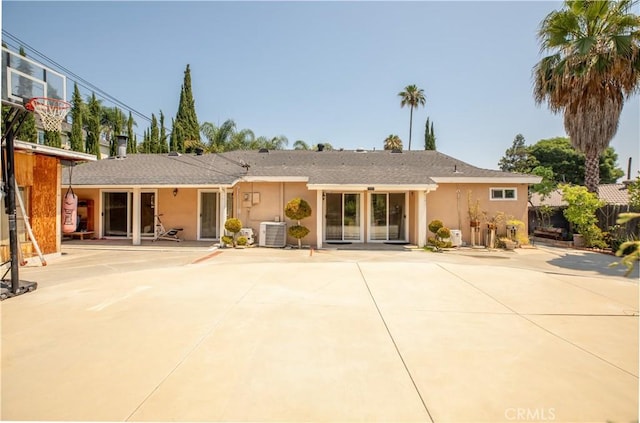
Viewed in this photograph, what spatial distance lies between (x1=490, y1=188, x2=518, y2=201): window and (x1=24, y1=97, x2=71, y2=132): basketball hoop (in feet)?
51.3

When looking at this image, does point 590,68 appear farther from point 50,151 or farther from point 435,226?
point 50,151

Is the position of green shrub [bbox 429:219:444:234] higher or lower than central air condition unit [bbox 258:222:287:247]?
higher

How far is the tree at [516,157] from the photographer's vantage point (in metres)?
44.5

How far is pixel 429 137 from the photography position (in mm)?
36219

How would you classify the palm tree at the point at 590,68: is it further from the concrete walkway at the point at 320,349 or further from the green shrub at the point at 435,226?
the concrete walkway at the point at 320,349

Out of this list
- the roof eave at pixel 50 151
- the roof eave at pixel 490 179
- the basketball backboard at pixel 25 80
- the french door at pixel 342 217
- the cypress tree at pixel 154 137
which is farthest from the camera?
the cypress tree at pixel 154 137

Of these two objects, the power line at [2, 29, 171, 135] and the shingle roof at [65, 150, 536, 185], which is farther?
the shingle roof at [65, 150, 536, 185]

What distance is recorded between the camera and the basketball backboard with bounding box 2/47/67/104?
6.24m

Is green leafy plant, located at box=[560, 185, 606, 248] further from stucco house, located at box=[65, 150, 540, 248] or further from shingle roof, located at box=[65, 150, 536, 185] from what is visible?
shingle roof, located at box=[65, 150, 536, 185]

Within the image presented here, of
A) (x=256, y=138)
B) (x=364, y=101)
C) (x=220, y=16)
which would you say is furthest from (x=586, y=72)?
(x=256, y=138)

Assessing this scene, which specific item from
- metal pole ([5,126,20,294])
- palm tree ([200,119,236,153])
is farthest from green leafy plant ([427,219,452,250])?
palm tree ([200,119,236,153])

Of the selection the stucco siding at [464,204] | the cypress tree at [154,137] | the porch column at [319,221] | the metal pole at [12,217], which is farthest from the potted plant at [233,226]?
the cypress tree at [154,137]

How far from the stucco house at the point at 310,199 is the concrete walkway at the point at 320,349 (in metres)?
5.86

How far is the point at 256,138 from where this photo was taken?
83.4ft
